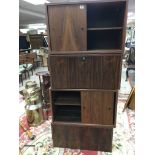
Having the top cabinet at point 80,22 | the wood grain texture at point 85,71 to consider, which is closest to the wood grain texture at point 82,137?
the wood grain texture at point 85,71

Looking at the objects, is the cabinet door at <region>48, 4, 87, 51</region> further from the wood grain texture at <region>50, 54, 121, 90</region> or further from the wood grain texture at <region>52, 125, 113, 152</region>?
the wood grain texture at <region>52, 125, 113, 152</region>

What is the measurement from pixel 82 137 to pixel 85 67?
91cm

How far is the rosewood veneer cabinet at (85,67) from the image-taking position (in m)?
1.66

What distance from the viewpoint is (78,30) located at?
167cm

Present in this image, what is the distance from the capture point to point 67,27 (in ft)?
5.49

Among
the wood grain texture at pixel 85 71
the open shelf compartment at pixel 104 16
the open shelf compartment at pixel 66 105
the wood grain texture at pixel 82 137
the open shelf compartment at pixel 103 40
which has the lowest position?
the wood grain texture at pixel 82 137

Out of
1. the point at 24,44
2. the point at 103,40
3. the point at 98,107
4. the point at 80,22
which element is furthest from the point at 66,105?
the point at 24,44

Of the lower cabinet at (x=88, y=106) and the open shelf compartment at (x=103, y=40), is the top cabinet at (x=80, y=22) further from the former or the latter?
the lower cabinet at (x=88, y=106)

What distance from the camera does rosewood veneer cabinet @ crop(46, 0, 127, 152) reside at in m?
1.66

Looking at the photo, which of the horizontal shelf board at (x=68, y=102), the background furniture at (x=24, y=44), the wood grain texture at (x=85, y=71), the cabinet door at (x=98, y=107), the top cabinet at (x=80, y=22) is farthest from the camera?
the background furniture at (x=24, y=44)

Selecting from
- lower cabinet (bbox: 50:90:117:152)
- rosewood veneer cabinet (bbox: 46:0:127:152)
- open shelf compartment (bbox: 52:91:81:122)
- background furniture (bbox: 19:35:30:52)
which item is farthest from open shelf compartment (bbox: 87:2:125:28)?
background furniture (bbox: 19:35:30:52)
